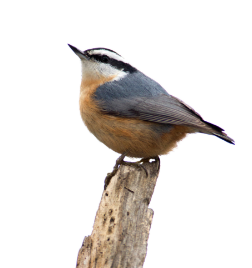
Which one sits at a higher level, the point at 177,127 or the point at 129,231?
the point at 177,127

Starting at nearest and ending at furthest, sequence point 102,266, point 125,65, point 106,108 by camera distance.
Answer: point 102,266 → point 106,108 → point 125,65

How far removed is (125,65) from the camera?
569cm

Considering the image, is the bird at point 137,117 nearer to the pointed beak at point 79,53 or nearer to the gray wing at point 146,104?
the gray wing at point 146,104

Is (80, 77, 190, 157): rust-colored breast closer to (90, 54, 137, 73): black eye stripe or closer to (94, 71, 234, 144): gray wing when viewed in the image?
(94, 71, 234, 144): gray wing

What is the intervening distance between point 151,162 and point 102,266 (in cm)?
167

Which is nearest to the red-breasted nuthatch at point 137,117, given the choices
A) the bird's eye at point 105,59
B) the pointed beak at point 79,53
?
the bird's eye at point 105,59

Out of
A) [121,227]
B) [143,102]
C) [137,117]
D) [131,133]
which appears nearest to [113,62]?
[143,102]

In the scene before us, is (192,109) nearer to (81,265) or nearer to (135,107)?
(135,107)

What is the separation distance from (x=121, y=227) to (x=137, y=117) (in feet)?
5.11

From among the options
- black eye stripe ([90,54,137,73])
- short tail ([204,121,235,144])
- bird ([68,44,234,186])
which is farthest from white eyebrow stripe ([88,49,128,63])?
short tail ([204,121,235,144])

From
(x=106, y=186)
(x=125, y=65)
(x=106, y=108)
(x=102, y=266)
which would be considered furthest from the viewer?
(x=125, y=65)

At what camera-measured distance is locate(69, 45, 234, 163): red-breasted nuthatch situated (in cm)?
494

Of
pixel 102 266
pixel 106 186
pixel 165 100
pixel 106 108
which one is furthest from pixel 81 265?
pixel 165 100

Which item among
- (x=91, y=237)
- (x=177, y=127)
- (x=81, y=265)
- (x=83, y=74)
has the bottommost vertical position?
(x=81, y=265)
